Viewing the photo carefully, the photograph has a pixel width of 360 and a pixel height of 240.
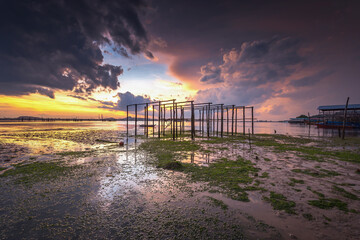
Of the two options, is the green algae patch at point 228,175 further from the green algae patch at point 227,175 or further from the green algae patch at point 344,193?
the green algae patch at point 344,193

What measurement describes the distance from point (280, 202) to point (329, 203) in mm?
1348

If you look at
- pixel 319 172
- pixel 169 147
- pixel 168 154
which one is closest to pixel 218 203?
pixel 319 172

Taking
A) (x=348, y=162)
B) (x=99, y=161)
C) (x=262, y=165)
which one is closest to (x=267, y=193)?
(x=262, y=165)

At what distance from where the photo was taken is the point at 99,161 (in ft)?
29.6

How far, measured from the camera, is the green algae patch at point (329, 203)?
13.6 feet

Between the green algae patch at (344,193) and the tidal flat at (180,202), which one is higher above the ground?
the green algae patch at (344,193)

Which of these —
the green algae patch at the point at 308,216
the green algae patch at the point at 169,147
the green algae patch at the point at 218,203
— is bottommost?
the green algae patch at the point at 169,147

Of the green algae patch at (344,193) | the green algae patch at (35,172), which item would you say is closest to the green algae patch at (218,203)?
the green algae patch at (344,193)

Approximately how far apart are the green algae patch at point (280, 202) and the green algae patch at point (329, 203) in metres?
0.63

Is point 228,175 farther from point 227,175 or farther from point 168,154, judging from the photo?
point 168,154

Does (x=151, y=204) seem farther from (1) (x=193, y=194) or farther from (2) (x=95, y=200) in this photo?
(2) (x=95, y=200)

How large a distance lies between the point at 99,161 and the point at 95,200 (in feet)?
16.2

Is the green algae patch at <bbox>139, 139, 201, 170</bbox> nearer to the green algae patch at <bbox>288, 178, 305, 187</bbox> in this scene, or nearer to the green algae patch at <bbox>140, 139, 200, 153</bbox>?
the green algae patch at <bbox>140, 139, 200, 153</bbox>

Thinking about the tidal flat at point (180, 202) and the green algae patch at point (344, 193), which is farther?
the green algae patch at point (344, 193)
